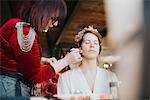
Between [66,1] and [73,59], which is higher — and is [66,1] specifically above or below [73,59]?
above

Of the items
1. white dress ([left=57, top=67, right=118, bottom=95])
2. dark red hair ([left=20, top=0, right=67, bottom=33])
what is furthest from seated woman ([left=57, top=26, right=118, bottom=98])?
dark red hair ([left=20, top=0, right=67, bottom=33])

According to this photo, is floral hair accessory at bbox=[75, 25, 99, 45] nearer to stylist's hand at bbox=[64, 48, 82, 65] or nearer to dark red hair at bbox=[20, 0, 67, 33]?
stylist's hand at bbox=[64, 48, 82, 65]

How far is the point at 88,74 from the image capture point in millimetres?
3504

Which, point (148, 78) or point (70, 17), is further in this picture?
point (70, 17)

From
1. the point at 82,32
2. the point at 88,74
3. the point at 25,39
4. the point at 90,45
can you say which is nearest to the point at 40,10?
the point at 25,39

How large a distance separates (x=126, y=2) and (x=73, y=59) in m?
0.65

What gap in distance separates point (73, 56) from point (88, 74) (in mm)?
199

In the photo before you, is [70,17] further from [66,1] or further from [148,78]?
[148,78]

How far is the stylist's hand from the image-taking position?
3465mm

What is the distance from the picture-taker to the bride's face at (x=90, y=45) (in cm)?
346

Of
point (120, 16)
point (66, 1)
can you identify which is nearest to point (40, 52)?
point (66, 1)

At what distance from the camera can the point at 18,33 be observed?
137 inches

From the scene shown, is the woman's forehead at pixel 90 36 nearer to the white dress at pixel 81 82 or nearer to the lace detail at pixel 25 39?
the white dress at pixel 81 82

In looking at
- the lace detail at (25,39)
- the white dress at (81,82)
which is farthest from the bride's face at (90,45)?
the lace detail at (25,39)
